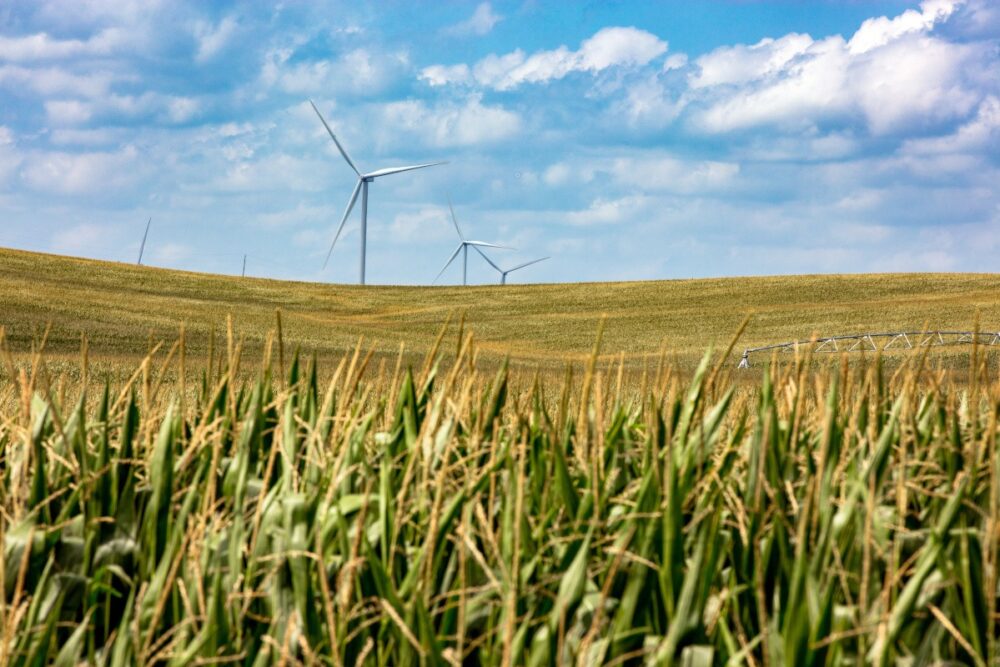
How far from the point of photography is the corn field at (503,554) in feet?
7.64

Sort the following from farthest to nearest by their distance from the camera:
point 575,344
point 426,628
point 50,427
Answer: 1. point 575,344
2. point 50,427
3. point 426,628

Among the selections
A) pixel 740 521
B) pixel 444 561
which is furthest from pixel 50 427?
pixel 740 521

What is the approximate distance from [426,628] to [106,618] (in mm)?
1020

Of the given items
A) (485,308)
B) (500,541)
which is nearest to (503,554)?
(500,541)

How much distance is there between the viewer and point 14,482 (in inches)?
117

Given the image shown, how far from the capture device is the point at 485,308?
58.8 metres

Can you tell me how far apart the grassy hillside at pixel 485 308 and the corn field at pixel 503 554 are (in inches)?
1114

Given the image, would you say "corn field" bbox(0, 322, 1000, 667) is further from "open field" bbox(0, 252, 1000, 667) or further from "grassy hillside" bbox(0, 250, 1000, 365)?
"grassy hillside" bbox(0, 250, 1000, 365)

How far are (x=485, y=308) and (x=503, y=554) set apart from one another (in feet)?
185

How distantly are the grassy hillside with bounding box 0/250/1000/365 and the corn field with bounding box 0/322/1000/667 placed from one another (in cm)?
2829

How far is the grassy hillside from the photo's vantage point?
37.9 m

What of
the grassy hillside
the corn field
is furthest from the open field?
the grassy hillside

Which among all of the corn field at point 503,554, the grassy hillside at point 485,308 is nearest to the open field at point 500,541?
the corn field at point 503,554

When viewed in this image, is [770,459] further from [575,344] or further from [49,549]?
[575,344]
